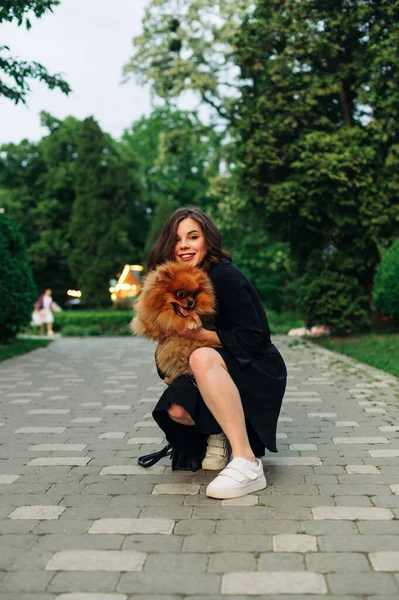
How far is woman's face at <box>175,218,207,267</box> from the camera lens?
5.14m

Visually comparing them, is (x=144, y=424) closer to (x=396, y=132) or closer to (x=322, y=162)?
(x=322, y=162)

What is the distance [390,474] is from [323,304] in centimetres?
1275

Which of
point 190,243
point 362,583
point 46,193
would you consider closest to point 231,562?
point 362,583

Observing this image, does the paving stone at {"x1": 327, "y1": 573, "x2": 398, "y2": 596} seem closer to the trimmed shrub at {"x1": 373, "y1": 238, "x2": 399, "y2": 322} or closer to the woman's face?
the woman's face

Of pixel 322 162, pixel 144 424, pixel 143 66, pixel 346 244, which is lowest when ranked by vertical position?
pixel 144 424

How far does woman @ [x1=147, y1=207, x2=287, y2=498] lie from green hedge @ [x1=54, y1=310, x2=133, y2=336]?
69.7 ft

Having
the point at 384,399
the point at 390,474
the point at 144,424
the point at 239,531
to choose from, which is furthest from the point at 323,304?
the point at 239,531

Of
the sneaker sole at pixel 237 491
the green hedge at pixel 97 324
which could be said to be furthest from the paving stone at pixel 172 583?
the green hedge at pixel 97 324

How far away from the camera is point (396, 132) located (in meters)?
17.8

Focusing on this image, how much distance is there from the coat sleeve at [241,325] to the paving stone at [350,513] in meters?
1.01

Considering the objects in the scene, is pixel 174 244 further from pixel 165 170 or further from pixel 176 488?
pixel 165 170

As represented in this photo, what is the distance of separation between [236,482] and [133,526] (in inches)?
31.1

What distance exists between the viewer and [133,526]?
13.5 feet

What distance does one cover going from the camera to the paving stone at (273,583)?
318 cm
